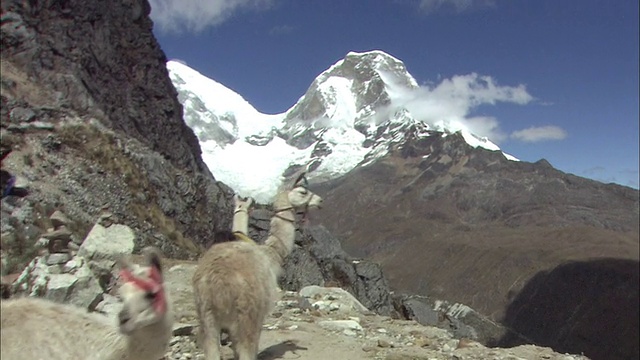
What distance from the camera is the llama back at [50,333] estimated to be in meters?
3.72

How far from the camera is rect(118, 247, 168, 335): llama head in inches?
133

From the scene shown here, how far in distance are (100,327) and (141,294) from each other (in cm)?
Answer: 99

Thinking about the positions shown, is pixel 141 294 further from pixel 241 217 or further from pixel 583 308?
pixel 583 308

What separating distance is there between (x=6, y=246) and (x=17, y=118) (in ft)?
44.8

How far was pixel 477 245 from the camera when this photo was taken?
16600cm

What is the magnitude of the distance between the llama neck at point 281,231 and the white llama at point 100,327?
12.5ft

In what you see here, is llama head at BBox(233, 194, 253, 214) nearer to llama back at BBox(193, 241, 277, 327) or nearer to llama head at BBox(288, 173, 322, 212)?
llama head at BBox(288, 173, 322, 212)

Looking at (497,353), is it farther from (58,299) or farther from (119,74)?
(119,74)

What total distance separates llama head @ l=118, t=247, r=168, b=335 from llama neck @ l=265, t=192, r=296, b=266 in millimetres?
4246

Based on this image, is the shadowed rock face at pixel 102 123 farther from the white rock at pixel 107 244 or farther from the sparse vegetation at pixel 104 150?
the white rock at pixel 107 244

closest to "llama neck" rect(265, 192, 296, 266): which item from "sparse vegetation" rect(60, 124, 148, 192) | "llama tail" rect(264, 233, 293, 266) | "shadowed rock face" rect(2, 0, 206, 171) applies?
"llama tail" rect(264, 233, 293, 266)

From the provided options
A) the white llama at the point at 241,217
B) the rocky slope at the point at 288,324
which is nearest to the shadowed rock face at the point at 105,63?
the rocky slope at the point at 288,324

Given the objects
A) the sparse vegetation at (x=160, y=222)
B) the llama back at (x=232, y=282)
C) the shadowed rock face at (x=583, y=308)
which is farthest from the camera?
the shadowed rock face at (x=583, y=308)

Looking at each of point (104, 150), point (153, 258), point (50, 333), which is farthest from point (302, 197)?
point (104, 150)
